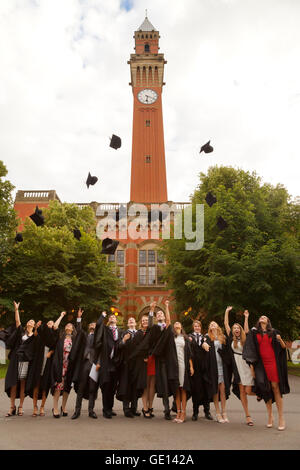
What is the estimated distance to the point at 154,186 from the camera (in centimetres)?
3338

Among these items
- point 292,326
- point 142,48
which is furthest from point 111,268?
point 142,48

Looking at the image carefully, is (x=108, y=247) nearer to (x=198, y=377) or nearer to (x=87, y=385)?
(x=87, y=385)

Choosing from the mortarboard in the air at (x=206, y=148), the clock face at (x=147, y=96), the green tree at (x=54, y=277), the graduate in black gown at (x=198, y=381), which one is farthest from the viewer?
the clock face at (x=147, y=96)

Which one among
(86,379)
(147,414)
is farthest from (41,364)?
(147,414)

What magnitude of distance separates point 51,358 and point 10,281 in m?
12.8

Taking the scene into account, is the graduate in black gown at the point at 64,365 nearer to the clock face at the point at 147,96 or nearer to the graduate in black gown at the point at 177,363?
the graduate in black gown at the point at 177,363

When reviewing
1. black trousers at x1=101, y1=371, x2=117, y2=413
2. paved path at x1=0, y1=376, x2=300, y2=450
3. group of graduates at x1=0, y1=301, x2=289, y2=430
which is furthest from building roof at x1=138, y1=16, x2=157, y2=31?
paved path at x1=0, y1=376, x2=300, y2=450

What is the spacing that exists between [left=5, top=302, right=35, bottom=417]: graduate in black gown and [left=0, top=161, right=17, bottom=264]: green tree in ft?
42.0

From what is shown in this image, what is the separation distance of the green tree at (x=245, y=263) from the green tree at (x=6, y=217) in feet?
27.7

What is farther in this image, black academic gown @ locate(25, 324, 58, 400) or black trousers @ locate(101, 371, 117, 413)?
black academic gown @ locate(25, 324, 58, 400)

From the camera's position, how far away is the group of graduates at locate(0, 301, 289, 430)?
20.8ft

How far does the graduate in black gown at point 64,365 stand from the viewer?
6.58m

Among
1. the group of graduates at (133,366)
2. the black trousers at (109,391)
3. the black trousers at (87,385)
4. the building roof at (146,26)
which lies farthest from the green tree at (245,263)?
the building roof at (146,26)

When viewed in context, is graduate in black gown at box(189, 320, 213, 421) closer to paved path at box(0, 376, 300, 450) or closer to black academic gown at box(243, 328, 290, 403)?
paved path at box(0, 376, 300, 450)
